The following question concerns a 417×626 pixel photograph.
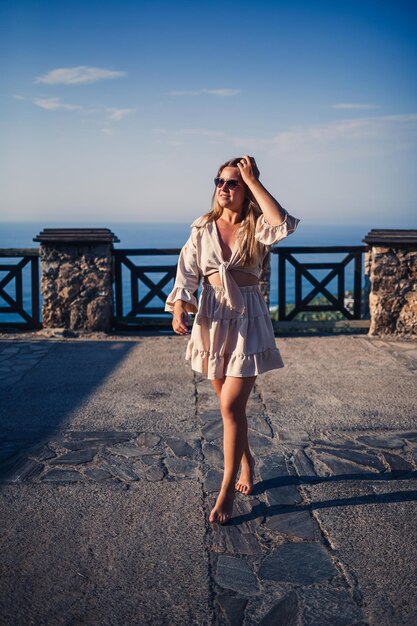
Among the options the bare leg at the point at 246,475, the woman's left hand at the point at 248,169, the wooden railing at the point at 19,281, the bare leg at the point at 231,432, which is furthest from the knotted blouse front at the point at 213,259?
the wooden railing at the point at 19,281

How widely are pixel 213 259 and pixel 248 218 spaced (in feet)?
0.97

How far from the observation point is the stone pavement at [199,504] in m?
2.43

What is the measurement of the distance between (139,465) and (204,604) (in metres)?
1.44

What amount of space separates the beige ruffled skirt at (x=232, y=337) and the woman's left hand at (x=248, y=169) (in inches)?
23.4

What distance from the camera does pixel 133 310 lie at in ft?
27.2

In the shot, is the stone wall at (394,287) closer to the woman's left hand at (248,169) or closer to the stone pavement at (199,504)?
the stone pavement at (199,504)

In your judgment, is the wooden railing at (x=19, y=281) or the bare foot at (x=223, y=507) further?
the wooden railing at (x=19, y=281)

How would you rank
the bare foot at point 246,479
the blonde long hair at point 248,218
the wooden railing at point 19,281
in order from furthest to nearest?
1. the wooden railing at point 19,281
2. the bare foot at point 246,479
3. the blonde long hair at point 248,218

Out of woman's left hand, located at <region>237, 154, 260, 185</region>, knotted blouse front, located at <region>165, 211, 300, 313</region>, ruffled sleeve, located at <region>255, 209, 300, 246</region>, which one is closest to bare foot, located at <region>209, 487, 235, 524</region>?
knotted blouse front, located at <region>165, 211, 300, 313</region>

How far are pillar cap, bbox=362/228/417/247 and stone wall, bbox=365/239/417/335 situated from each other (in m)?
0.06

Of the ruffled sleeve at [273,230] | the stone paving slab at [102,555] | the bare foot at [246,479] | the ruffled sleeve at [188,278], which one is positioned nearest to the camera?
the stone paving slab at [102,555]

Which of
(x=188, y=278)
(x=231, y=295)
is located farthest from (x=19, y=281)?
(x=231, y=295)

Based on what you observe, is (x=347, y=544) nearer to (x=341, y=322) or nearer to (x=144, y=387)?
(x=144, y=387)

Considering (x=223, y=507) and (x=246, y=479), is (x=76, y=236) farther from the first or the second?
(x=223, y=507)
